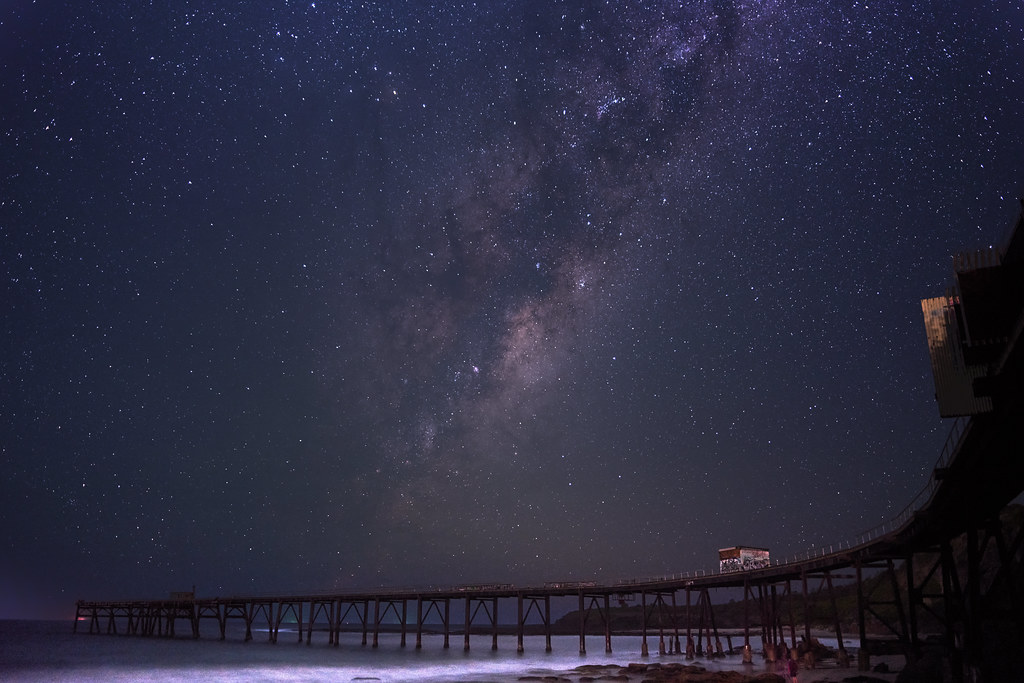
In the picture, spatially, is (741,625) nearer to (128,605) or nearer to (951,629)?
(128,605)

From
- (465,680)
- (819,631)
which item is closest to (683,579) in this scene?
(465,680)

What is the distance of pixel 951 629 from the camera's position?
2334cm

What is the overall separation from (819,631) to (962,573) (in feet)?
162

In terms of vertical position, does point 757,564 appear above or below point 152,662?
above

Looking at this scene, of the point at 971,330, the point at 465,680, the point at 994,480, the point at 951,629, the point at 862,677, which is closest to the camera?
the point at 971,330

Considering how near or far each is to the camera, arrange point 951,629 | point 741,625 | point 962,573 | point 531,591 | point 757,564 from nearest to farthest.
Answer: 1. point 951,629
2. point 962,573
3. point 531,591
4. point 757,564
5. point 741,625

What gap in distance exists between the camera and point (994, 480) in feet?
63.1

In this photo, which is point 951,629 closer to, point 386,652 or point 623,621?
point 386,652

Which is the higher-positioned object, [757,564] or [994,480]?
[994,480]

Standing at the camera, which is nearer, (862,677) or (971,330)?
(971,330)

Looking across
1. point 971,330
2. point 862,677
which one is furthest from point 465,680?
point 971,330

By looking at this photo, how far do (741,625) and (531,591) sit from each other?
325 ft

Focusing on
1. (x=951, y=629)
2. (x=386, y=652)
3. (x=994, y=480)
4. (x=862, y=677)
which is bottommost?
(x=386, y=652)

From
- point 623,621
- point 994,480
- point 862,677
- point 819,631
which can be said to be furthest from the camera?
point 623,621
